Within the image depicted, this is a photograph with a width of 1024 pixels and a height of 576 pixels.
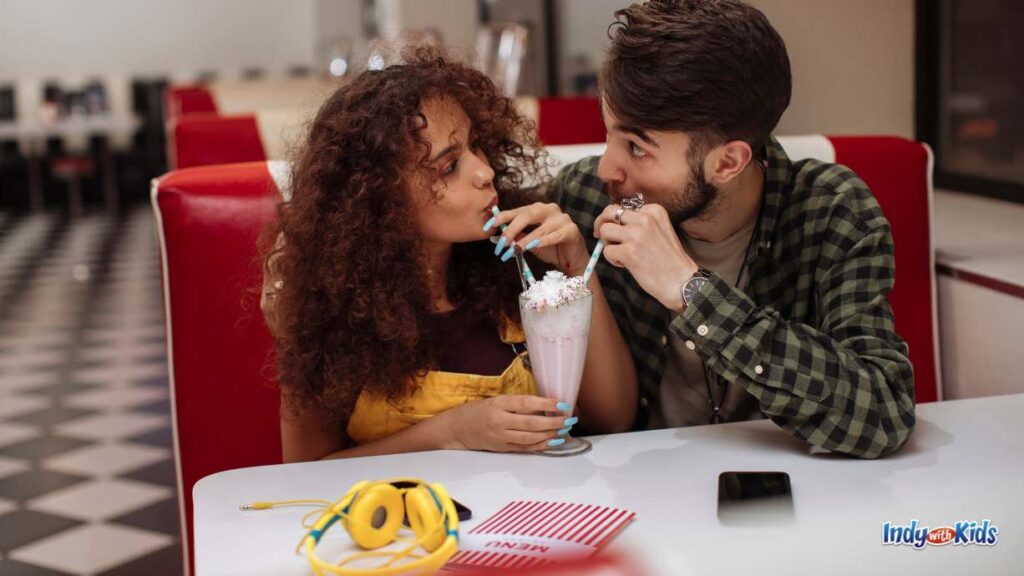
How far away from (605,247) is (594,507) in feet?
1.26

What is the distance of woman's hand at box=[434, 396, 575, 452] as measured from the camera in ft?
4.72

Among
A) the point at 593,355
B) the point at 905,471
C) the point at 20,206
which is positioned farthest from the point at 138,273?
the point at 905,471

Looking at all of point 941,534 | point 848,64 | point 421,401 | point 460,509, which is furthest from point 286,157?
point 848,64

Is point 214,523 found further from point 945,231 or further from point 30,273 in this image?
point 30,273

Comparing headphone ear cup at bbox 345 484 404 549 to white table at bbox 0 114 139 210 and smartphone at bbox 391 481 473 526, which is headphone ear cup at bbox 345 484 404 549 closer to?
smartphone at bbox 391 481 473 526

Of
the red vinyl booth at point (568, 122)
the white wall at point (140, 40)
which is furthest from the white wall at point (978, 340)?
the white wall at point (140, 40)

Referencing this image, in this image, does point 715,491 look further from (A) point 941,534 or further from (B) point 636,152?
(B) point 636,152

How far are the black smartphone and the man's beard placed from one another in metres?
0.49

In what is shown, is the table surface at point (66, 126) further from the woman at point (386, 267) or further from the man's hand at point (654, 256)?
the man's hand at point (654, 256)

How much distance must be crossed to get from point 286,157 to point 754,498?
3.35ft

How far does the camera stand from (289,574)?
1116mm

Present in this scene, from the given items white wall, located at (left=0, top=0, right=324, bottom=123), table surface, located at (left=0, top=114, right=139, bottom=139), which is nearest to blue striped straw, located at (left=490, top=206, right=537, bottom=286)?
table surface, located at (left=0, top=114, right=139, bottom=139)

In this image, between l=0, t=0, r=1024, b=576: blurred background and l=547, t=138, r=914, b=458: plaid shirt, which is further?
l=0, t=0, r=1024, b=576: blurred background

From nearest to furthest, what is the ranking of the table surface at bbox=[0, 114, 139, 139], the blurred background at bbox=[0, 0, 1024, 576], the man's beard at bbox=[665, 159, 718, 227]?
the man's beard at bbox=[665, 159, 718, 227] → the blurred background at bbox=[0, 0, 1024, 576] → the table surface at bbox=[0, 114, 139, 139]
